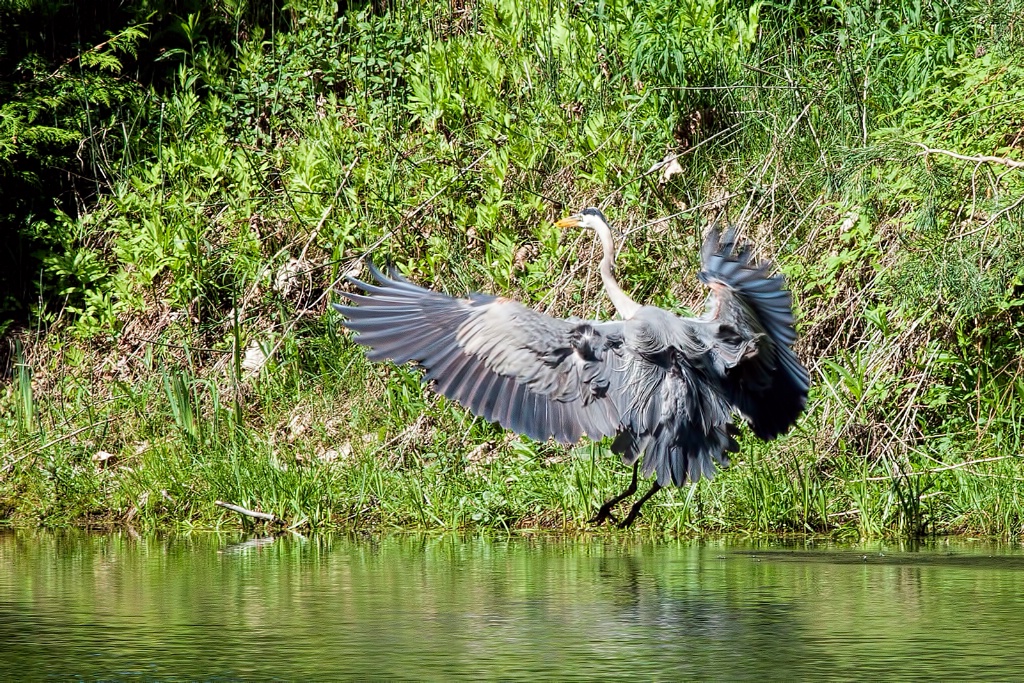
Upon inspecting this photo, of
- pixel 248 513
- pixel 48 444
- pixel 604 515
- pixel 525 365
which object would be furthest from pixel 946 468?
pixel 48 444

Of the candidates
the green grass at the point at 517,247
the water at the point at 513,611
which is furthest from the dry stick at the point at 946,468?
the water at the point at 513,611

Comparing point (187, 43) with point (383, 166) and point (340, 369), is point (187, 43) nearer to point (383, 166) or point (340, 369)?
point (383, 166)

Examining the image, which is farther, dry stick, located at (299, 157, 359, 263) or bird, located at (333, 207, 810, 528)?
dry stick, located at (299, 157, 359, 263)

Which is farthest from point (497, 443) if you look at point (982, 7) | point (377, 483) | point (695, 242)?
point (982, 7)

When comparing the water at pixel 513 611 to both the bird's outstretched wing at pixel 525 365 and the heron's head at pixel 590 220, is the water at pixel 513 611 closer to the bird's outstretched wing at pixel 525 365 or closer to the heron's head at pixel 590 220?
the bird's outstretched wing at pixel 525 365

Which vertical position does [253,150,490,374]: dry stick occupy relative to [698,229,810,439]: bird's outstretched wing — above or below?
above

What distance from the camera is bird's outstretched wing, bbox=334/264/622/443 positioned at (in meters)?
6.55

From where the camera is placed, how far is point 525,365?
6.55m

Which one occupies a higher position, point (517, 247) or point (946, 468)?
point (517, 247)

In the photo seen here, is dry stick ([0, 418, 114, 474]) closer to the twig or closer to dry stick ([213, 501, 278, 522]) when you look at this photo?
dry stick ([213, 501, 278, 522])

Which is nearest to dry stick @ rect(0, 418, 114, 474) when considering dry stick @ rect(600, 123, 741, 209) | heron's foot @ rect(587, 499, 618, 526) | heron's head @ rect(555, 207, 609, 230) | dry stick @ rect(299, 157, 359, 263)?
dry stick @ rect(299, 157, 359, 263)

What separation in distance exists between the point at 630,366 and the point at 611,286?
85 cm

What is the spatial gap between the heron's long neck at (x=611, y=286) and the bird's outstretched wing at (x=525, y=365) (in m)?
0.42

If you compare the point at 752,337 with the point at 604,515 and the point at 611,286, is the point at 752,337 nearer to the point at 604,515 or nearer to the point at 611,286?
the point at 611,286
